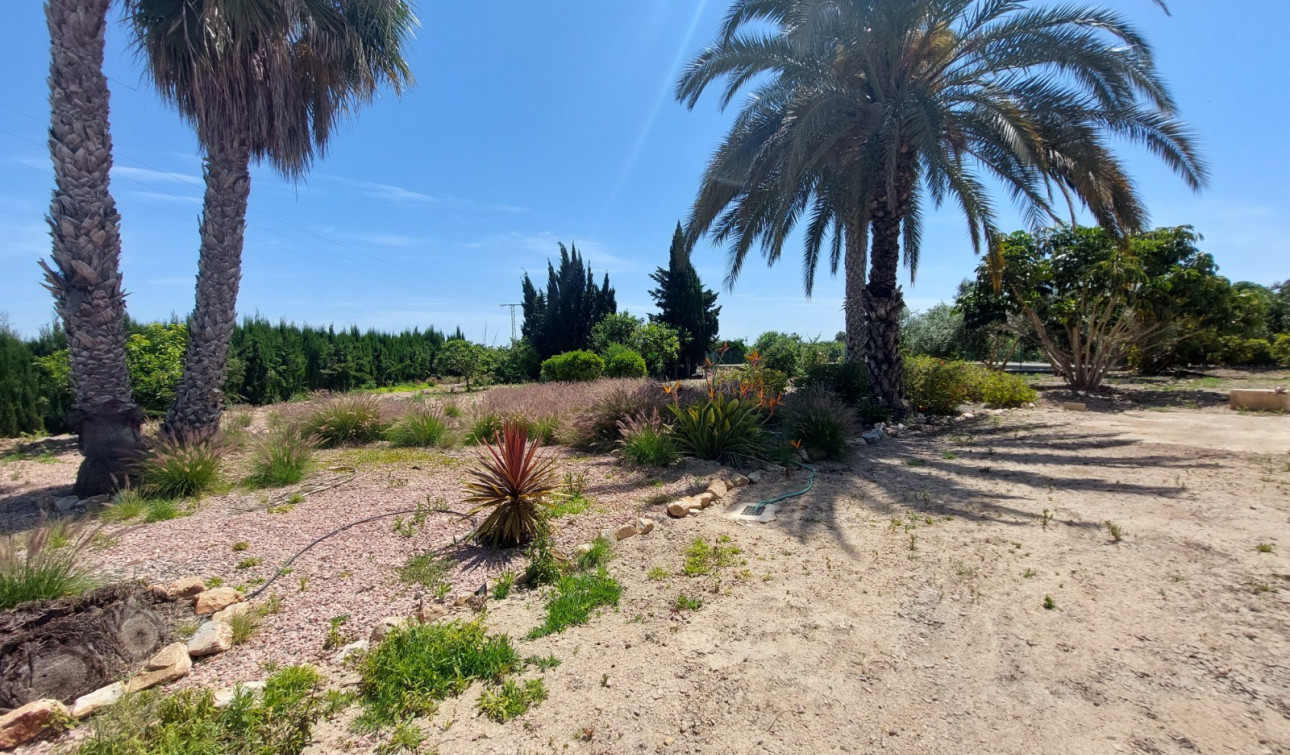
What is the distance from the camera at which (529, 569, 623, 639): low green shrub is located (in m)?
3.01

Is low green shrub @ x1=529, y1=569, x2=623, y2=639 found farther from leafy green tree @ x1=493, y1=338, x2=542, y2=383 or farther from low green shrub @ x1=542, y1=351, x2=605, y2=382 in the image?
leafy green tree @ x1=493, y1=338, x2=542, y2=383

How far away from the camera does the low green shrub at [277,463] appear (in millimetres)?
5805

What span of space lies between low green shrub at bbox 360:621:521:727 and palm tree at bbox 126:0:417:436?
646 cm

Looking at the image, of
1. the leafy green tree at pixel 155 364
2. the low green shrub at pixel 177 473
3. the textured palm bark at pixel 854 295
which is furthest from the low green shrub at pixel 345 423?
the textured palm bark at pixel 854 295

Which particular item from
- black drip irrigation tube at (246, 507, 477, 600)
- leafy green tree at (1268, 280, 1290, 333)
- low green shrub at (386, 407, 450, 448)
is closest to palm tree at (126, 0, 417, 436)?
low green shrub at (386, 407, 450, 448)

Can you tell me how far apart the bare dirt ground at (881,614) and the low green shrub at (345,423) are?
9.25ft

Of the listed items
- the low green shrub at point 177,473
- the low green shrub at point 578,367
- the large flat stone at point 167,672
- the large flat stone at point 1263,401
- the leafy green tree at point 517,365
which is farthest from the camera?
the leafy green tree at point 517,365

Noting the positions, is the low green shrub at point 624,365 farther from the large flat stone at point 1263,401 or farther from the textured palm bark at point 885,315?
the large flat stone at point 1263,401

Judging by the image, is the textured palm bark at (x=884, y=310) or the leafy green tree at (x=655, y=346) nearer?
the textured palm bark at (x=884, y=310)

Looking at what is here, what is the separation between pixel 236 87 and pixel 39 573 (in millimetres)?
6197

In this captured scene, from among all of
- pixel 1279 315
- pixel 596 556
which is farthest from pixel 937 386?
pixel 1279 315

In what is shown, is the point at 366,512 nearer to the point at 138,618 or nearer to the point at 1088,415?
the point at 138,618

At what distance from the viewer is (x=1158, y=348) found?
16078 millimetres

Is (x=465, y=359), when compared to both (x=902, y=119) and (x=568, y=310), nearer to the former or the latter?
(x=568, y=310)
